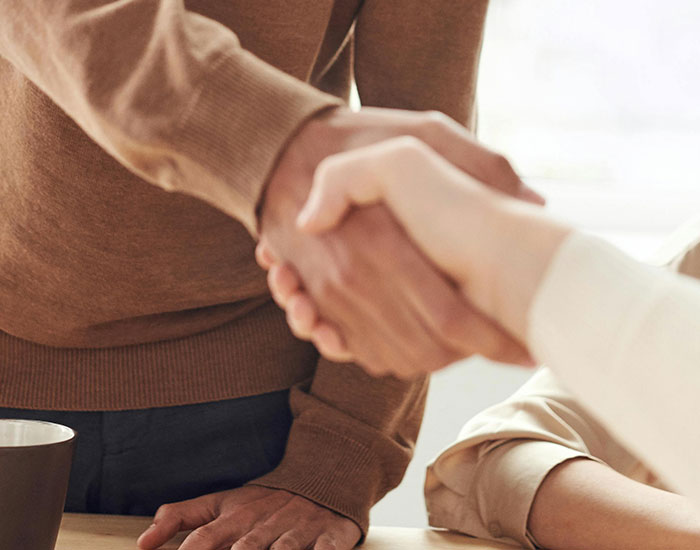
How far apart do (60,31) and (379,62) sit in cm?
41

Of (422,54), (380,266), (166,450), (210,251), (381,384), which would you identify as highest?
(422,54)

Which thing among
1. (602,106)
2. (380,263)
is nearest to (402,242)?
(380,263)

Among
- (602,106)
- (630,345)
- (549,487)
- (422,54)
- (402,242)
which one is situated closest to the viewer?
(630,345)

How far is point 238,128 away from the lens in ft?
1.83

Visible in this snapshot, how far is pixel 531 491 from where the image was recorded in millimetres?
830

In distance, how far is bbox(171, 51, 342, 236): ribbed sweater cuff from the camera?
1.83ft

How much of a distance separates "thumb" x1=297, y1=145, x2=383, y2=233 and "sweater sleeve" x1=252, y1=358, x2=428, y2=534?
0.38 m

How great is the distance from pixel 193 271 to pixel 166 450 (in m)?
0.19

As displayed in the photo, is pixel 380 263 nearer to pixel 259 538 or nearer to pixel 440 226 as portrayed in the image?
pixel 440 226

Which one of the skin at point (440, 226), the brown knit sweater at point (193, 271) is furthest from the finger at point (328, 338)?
the brown knit sweater at point (193, 271)

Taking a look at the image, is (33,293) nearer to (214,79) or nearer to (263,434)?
(263,434)

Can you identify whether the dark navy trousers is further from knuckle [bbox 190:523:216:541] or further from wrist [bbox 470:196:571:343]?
wrist [bbox 470:196:571:343]

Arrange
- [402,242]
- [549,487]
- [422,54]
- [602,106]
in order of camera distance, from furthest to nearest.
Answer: [602,106]
[422,54]
[549,487]
[402,242]

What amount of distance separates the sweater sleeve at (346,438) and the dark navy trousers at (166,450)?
0.05m
